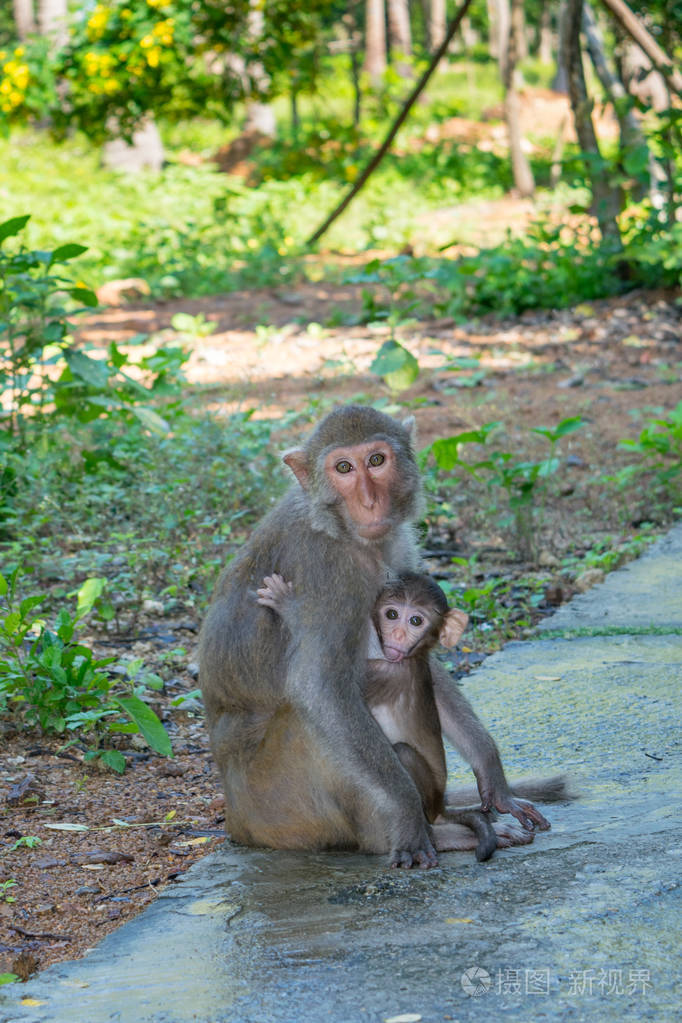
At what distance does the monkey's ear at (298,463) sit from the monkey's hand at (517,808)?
1.07m

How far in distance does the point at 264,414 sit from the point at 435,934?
7224mm

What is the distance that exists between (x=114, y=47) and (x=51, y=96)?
152cm

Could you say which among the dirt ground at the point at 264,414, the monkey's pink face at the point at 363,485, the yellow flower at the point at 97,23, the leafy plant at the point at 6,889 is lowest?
the dirt ground at the point at 264,414

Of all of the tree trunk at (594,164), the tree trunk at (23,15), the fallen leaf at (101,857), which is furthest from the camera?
the tree trunk at (23,15)

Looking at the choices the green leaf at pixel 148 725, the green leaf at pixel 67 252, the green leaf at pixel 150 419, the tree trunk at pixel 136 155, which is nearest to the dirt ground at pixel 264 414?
the green leaf at pixel 148 725

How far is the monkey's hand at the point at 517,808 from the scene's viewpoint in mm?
3504

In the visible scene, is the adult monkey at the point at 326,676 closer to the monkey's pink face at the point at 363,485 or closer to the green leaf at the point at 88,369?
the monkey's pink face at the point at 363,485

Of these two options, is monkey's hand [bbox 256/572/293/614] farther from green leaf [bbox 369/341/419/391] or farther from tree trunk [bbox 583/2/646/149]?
tree trunk [bbox 583/2/646/149]

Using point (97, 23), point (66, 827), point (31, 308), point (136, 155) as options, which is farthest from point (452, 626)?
point (136, 155)

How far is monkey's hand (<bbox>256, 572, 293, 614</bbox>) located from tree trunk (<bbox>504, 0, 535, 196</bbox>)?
53.0 ft

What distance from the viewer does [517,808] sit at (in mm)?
3541

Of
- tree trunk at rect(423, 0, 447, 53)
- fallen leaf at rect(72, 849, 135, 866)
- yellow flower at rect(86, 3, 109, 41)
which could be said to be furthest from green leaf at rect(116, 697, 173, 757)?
tree trunk at rect(423, 0, 447, 53)

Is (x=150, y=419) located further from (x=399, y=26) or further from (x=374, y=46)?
(x=399, y=26)

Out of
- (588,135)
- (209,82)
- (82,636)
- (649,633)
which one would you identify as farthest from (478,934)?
(209,82)
